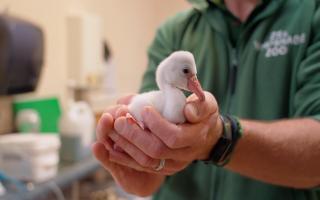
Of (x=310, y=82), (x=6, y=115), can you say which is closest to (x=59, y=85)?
(x=6, y=115)

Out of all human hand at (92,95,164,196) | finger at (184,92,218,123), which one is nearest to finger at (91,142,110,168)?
human hand at (92,95,164,196)

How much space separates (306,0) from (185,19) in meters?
0.33

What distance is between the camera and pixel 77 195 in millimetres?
→ 2164

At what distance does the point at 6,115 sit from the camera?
184 centimetres

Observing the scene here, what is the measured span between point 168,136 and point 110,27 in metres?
2.10

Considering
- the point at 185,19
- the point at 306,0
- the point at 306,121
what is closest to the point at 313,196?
the point at 306,121

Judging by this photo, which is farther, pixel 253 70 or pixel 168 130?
pixel 253 70

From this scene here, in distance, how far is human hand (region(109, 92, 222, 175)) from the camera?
0.65 metres

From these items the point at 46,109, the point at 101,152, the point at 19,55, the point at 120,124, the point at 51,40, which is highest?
the point at 120,124

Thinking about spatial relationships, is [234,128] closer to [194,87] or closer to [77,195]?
Answer: [194,87]

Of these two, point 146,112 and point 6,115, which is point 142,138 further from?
point 6,115

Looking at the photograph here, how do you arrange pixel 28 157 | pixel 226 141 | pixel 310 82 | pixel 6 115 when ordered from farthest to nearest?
pixel 6 115, pixel 28 157, pixel 310 82, pixel 226 141

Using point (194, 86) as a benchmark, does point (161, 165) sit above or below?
below

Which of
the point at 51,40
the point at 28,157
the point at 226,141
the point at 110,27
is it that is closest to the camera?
the point at 226,141
